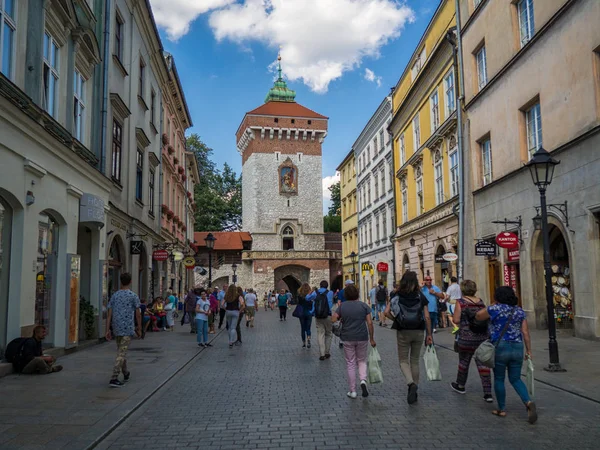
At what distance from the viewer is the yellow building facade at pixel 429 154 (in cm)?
2433

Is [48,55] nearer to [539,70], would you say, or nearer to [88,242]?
[88,242]

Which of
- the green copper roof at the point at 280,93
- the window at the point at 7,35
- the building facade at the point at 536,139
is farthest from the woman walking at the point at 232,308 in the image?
the green copper roof at the point at 280,93

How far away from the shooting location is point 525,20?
17734mm

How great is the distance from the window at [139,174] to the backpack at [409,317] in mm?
16033

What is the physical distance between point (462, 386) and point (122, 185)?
1432 cm

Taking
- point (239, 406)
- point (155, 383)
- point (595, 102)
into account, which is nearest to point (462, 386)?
point (239, 406)

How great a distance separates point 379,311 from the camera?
24250 millimetres

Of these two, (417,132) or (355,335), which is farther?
(417,132)

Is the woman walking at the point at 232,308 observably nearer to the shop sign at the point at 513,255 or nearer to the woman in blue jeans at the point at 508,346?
the shop sign at the point at 513,255

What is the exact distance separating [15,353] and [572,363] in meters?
9.90

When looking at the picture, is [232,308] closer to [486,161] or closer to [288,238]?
[486,161]

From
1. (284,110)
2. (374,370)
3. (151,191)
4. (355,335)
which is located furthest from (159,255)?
(284,110)

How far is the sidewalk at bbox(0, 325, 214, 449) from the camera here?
5.95 metres

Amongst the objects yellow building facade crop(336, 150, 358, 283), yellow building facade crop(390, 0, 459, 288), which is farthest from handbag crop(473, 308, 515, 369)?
yellow building facade crop(336, 150, 358, 283)
